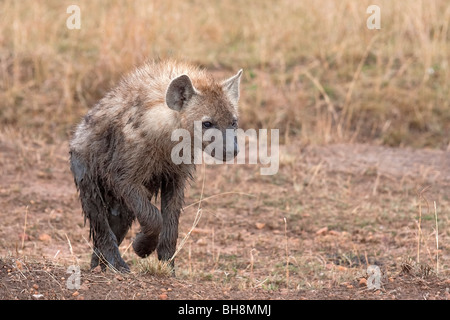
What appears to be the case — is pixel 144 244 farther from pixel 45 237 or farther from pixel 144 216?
pixel 45 237

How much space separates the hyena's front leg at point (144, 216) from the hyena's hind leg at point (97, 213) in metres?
0.27

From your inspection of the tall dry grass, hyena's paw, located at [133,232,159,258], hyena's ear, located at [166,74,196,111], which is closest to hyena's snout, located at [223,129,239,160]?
hyena's ear, located at [166,74,196,111]

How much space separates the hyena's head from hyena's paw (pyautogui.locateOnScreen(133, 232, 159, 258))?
0.66m

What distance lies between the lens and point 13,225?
650 centimetres

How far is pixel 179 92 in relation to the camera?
4816mm

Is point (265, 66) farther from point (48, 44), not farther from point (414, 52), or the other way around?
point (48, 44)

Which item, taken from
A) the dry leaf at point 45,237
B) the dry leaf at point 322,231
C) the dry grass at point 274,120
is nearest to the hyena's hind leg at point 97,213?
the dry grass at point 274,120

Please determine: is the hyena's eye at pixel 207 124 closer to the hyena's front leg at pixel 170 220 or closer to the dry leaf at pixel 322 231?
the hyena's front leg at pixel 170 220

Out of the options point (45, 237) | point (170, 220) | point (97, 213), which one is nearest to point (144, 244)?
point (170, 220)

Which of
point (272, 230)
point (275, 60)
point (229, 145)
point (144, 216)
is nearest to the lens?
point (229, 145)

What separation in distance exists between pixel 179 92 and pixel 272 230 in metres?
2.19

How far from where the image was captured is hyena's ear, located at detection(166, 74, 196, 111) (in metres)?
4.77

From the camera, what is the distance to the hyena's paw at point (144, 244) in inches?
197

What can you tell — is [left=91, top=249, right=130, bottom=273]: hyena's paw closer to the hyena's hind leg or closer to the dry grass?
the hyena's hind leg
